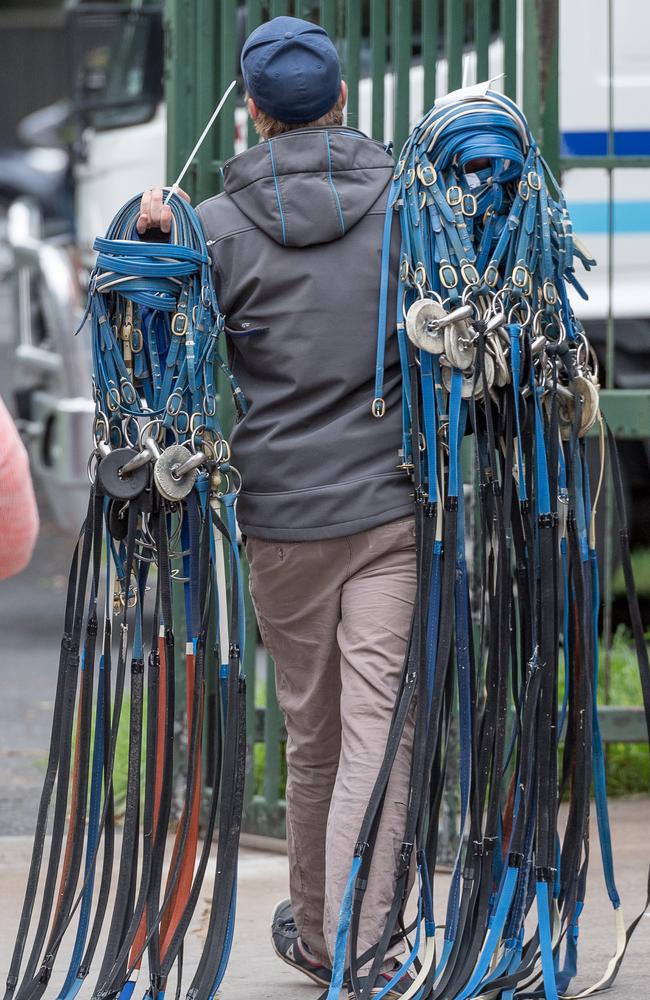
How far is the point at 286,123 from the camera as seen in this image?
3.05m

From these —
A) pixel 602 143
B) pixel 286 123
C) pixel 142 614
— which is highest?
pixel 602 143

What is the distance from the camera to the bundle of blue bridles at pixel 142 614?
2.90m

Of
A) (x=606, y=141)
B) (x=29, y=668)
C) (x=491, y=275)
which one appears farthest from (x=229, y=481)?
(x=29, y=668)

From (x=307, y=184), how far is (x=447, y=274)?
0.31 m

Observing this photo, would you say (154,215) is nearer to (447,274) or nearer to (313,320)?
(313,320)

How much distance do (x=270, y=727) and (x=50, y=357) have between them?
2.92m

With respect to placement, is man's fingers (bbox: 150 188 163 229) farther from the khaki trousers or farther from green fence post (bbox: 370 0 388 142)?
green fence post (bbox: 370 0 388 142)

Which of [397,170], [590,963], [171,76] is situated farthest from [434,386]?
[171,76]

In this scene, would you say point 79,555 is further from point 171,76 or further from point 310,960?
point 171,76

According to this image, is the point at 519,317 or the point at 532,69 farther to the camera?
the point at 532,69

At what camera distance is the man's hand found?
292 centimetres

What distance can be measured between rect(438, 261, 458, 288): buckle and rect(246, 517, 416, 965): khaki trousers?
0.45m

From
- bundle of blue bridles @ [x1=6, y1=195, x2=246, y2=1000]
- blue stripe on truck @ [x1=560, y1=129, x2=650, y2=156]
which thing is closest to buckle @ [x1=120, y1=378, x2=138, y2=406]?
bundle of blue bridles @ [x1=6, y1=195, x2=246, y2=1000]

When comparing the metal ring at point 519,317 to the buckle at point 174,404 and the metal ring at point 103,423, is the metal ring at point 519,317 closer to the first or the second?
the buckle at point 174,404
